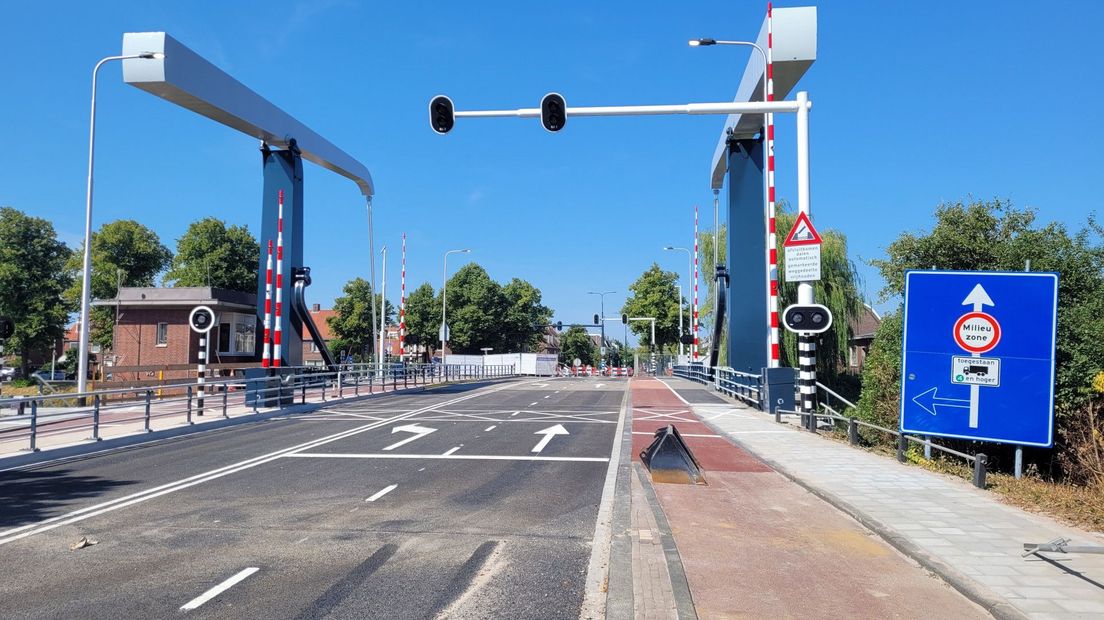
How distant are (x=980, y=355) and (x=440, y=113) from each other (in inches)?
365

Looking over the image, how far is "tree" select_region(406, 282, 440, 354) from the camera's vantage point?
257 feet

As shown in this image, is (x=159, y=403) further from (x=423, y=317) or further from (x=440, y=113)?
(x=423, y=317)

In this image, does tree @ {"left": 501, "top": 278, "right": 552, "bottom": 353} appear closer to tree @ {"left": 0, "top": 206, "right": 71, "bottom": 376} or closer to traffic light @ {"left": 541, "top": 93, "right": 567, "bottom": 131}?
tree @ {"left": 0, "top": 206, "right": 71, "bottom": 376}

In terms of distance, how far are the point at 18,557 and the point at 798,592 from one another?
643 cm

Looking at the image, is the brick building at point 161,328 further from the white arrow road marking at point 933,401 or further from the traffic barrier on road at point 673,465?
the white arrow road marking at point 933,401

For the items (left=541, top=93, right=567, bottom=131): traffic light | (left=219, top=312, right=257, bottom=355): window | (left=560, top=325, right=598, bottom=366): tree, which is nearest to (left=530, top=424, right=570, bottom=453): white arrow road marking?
(left=541, top=93, right=567, bottom=131): traffic light

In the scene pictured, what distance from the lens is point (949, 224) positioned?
2020 centimetres

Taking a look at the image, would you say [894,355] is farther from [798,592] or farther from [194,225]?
[194,225]

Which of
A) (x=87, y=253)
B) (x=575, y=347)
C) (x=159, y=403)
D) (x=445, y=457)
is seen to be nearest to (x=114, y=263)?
(x=87, y=253)

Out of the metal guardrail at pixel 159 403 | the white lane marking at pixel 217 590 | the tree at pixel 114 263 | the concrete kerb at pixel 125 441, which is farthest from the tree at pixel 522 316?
the white lane marking at pixel 217 590

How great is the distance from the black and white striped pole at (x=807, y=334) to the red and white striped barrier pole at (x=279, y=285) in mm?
15331

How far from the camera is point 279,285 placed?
23969 mm

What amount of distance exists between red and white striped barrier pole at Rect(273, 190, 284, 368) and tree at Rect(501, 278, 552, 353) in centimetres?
5586

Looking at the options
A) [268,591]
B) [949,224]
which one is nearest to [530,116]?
[268,591]
